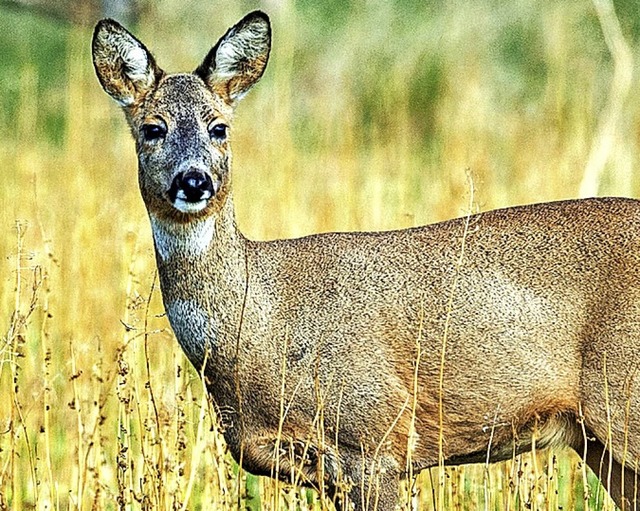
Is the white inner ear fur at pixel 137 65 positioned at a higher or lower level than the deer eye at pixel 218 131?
higher

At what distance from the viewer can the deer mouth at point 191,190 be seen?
4922mm

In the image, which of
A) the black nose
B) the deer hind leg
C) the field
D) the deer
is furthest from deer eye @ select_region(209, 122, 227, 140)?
the deer hind leg

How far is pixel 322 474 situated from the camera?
16.2 feet

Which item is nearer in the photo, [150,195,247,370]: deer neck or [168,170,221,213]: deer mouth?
[168,170,221,213]: deer mouth

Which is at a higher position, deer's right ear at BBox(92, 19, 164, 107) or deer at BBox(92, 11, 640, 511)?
deer's right ear at BBox(92, 19, 164, 107)

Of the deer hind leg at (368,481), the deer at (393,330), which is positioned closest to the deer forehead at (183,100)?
the deer at (393,330)

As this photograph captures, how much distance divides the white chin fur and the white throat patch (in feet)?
0.51

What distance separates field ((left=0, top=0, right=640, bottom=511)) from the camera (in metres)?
6.04

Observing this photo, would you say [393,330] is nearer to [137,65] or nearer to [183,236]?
[183,236]

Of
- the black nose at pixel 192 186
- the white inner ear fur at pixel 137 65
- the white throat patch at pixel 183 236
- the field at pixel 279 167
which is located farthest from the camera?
the field at pixel 279 167

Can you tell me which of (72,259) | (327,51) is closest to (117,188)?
(72,259)

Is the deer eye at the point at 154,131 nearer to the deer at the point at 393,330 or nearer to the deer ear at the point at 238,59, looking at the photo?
the deer at the point at 393,330

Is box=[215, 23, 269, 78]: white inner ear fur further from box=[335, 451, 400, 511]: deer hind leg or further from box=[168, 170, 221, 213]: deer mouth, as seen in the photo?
box=[335, 451, 400, 511]: deer hind leg

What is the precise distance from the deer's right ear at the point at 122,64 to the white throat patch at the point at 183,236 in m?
0.53
